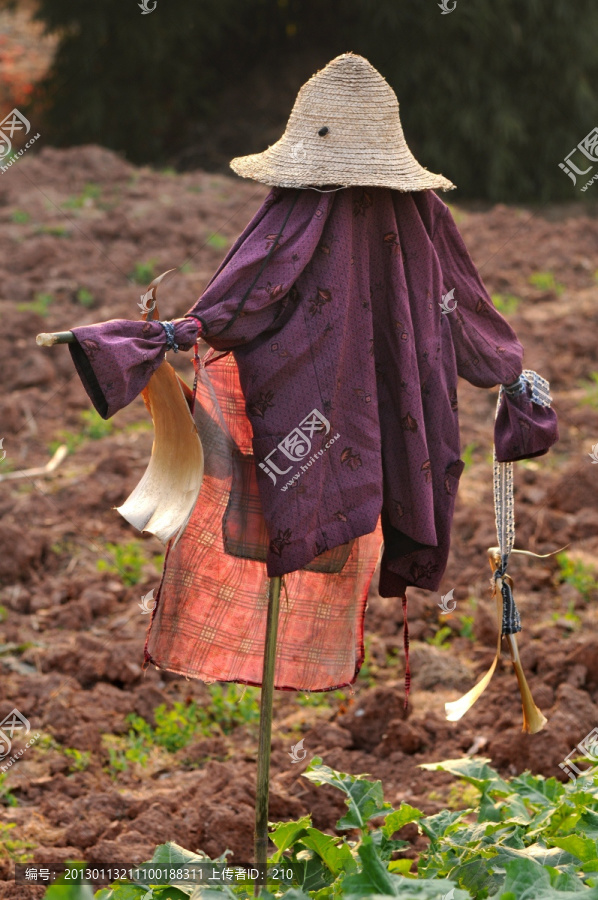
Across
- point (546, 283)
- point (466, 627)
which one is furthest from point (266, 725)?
point (546, 283)

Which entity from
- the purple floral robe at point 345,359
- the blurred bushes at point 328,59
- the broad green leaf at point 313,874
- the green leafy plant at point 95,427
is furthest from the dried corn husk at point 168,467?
the blurred bushes at point 328,59

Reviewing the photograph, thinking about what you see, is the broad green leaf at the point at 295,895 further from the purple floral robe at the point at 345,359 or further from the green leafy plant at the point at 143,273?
the green leafy plant at the point at 143,273

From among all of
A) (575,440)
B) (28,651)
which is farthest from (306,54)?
(28,651)

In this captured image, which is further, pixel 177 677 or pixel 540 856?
pixel 177 677

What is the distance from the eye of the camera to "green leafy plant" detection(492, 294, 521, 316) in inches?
285

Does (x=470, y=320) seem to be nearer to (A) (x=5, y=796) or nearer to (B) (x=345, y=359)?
(B) (x=345, y=359)

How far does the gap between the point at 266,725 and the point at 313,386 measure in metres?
0.70

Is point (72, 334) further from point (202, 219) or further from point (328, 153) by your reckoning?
point (202, 219)

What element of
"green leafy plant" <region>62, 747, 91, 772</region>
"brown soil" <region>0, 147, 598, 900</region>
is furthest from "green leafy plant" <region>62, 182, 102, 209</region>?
"green leafy plant" <region>62, 747, 91, 772</region>

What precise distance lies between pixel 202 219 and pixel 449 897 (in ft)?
24.1

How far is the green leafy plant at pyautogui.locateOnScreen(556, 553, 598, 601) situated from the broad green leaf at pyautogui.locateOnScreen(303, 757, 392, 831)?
1943 mm

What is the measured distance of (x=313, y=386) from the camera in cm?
217

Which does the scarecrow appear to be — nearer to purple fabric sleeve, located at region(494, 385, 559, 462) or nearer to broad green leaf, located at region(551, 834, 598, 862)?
purple fabric sleeve, located at region(494, 385, 559, 462)

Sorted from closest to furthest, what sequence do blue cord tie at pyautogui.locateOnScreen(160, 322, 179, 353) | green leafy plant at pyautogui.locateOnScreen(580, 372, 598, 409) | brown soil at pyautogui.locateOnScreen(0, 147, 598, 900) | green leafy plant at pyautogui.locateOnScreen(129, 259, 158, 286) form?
blue cord tie at pyautogui.locateOnScreen(160, 322, 179, 353) → brown soil at pyautogui.locateOnScreen(0, 147, 598, 900) → green leafy plant at pyautogui.locateOnScreen(580, 372, 598, 409) → green leafy plant at pyautogui.locateOnScreen(129, 259, 158, 286)
